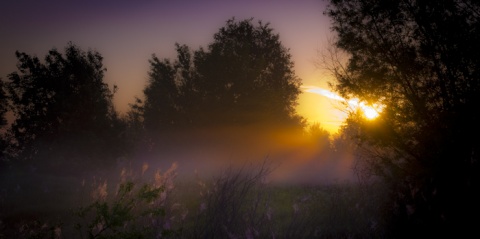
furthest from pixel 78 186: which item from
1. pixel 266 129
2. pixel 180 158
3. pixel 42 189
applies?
pixel 266 129

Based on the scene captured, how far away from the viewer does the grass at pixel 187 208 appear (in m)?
4.09

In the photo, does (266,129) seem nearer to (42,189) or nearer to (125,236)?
(42,189)

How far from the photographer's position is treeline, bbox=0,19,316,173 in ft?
77.4

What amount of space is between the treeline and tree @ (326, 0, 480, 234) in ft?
55.4

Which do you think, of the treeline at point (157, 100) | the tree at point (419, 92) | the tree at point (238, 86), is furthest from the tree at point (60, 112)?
the tree at point (419, 92)

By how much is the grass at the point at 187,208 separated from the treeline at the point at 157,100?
3171mm

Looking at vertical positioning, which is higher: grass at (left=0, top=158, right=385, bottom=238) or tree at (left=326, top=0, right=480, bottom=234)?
A: tree at (left=326, top=0, right=480, bottom=234)

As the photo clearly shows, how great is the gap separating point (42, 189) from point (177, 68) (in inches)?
740

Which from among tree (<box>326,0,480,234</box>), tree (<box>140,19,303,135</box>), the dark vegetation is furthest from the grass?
tree (<box>140,19,303,135</box>)

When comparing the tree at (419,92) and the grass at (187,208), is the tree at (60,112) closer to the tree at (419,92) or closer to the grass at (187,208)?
the grass at (187,208)

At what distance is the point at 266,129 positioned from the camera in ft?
90.6

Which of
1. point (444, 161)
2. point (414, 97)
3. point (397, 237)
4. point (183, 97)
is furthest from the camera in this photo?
point (183, 97)

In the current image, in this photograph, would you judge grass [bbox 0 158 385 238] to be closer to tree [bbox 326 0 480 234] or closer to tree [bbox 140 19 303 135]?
tree [bbox 326 0 480 234]

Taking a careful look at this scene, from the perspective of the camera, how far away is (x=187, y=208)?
846 centimetres
